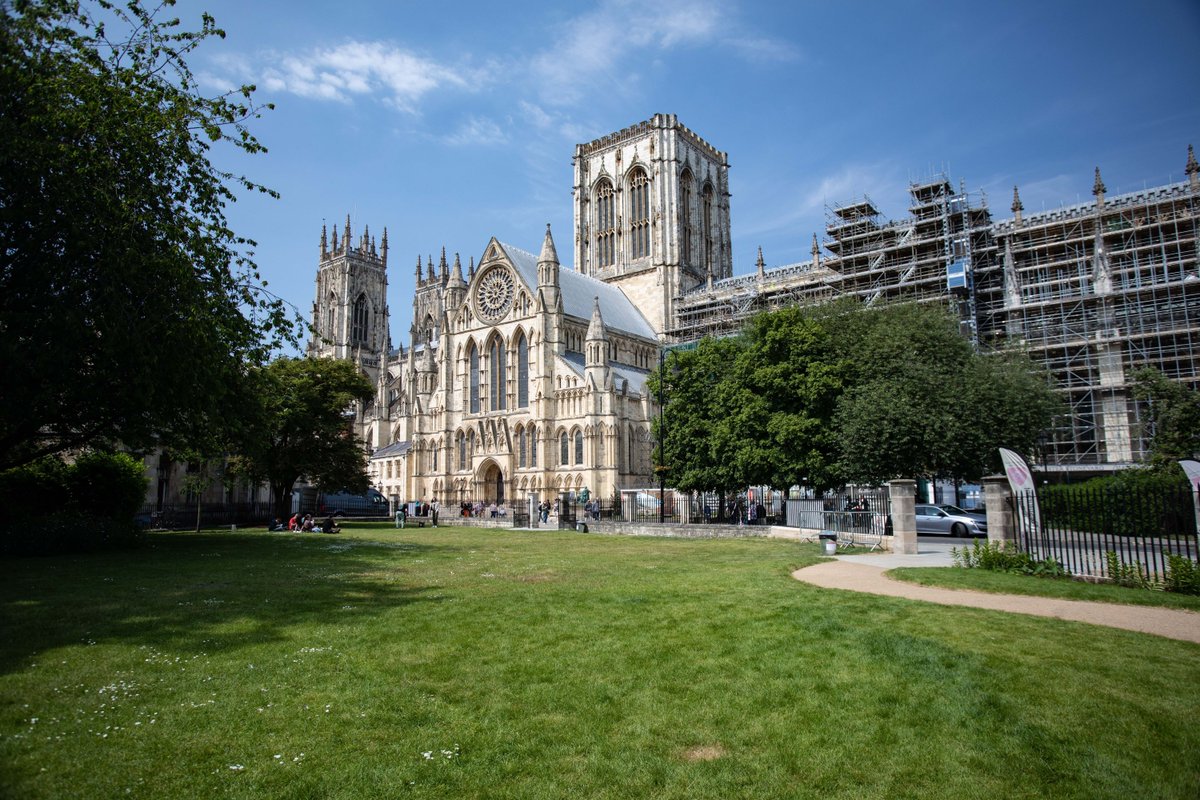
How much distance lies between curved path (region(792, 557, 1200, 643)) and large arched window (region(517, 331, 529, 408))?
41.6 meters

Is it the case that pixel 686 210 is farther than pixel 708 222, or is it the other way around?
pixel 708 222

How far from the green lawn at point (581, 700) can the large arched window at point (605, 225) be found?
64.7 metres

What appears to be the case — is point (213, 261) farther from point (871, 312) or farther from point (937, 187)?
point (937, 187)

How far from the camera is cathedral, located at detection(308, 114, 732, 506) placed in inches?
2029

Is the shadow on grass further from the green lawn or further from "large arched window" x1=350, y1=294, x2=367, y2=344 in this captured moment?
"large arched window" x1=350, y1=294, x2=367, y2=344

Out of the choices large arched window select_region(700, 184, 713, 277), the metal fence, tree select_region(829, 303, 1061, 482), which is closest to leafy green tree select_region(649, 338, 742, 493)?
tree select_region(829, 303, 1061, 482)

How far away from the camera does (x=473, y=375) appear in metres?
57.2

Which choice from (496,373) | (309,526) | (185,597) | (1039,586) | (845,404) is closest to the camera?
(185,597)

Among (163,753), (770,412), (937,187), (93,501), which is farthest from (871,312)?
(163,753)

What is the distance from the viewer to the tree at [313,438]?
36.5 m

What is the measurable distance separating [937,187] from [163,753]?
179ft

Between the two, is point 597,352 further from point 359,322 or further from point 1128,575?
point 359,322

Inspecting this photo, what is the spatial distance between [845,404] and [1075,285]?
2599 centimetres

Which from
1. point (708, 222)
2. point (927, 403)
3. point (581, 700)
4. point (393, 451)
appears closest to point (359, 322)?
point (393, 451)
